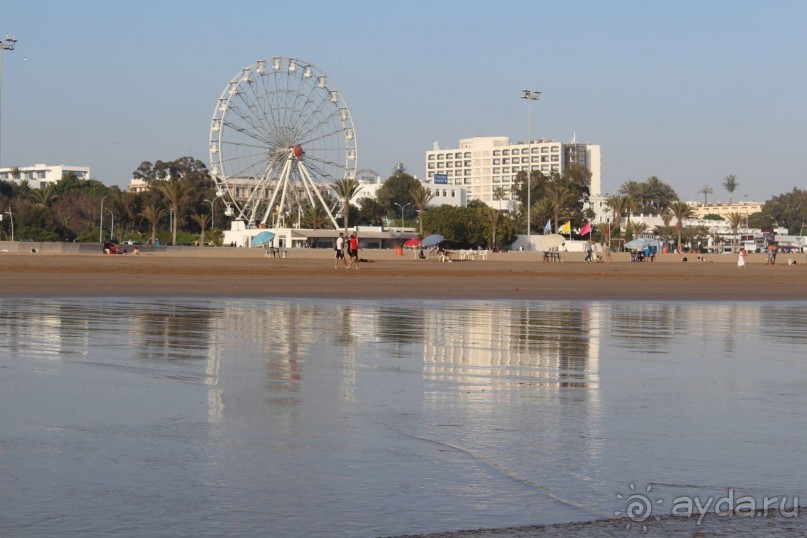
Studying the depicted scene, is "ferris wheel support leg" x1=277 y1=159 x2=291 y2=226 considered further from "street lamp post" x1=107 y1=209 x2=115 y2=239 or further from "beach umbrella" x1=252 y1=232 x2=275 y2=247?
"street lamp post" x1=107 y1=209 x2=115 y2=239

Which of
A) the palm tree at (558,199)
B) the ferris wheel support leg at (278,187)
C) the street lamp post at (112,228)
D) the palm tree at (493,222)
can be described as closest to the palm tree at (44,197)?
the street lamp post at (112,228)

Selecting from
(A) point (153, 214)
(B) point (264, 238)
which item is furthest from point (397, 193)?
(B) point (264, 238)

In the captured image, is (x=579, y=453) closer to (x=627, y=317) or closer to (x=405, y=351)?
(x=405, y=351)

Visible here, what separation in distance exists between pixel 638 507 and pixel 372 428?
7.49 feet

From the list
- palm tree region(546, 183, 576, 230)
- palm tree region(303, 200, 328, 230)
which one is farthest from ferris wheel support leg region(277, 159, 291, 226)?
palm tree region(546, 183, 576, 230)

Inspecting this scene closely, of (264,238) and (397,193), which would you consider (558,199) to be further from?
(397,193)

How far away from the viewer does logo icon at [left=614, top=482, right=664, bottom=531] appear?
468 cm

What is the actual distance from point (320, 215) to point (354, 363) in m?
118

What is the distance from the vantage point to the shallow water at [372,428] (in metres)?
4.81

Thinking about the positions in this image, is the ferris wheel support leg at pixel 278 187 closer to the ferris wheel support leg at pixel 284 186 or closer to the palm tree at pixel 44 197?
the ferris wheel support leg at pixel 284 186

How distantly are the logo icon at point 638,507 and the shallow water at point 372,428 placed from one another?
6cm

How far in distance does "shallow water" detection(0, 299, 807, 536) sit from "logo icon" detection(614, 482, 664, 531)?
63 mm

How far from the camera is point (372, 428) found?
22.2ft

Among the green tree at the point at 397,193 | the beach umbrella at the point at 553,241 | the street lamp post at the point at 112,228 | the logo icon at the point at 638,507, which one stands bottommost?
the logo icon at the point at 638,507
